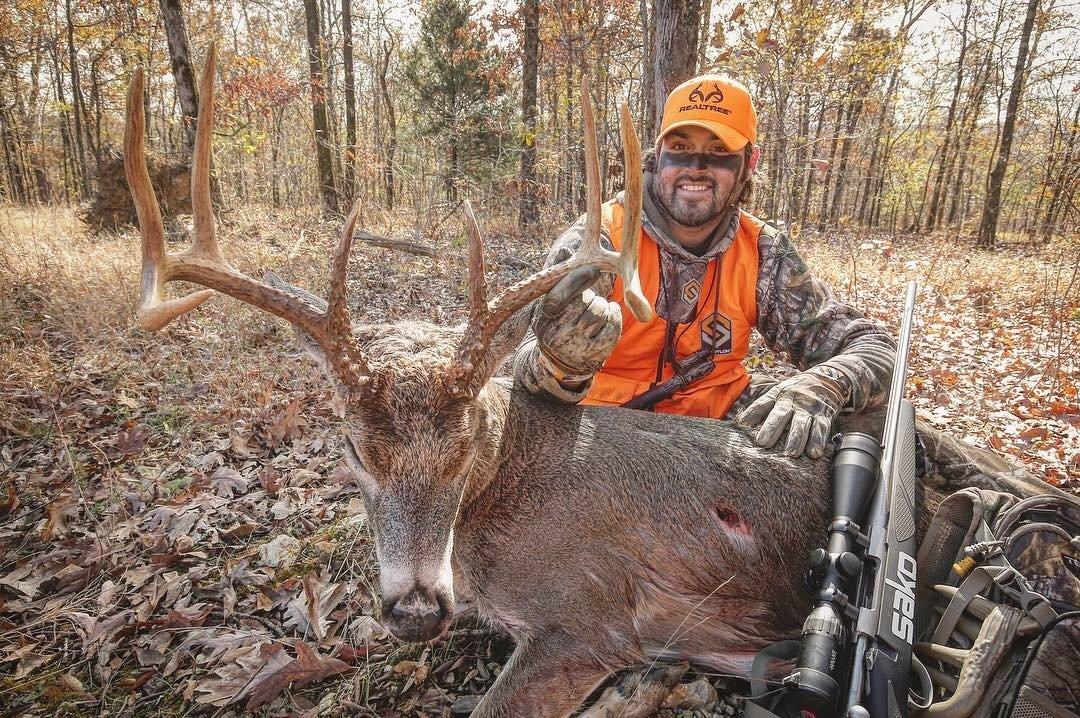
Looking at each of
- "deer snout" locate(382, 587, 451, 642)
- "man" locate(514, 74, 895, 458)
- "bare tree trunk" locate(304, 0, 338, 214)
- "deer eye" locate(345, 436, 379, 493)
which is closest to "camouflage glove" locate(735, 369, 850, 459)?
"man" locate(514, 74, 895, 458)

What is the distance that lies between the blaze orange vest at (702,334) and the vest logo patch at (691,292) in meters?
0.03

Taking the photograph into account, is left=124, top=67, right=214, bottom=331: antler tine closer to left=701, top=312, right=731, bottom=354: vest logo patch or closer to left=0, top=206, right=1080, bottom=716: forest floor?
left=0, top=206, right=1080, bottom=716: forest floor

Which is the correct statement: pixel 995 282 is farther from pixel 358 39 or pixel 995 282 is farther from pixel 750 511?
pixel 358 39

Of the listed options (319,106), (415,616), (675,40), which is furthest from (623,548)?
(319,106)

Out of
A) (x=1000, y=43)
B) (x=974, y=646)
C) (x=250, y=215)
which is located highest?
(x=1000, y=43)

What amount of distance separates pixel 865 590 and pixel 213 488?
4.37 meters

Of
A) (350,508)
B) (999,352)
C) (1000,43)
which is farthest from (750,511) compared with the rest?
(1000,43)

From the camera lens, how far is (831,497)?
2.93m

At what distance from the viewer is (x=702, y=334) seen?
161 inches

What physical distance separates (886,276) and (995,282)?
6.00ft

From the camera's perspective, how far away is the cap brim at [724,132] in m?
3.92

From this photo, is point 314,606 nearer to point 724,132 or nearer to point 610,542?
point 610,542

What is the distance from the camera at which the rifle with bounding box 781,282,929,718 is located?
2025mm

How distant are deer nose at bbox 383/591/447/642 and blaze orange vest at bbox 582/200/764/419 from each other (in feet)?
7.09
